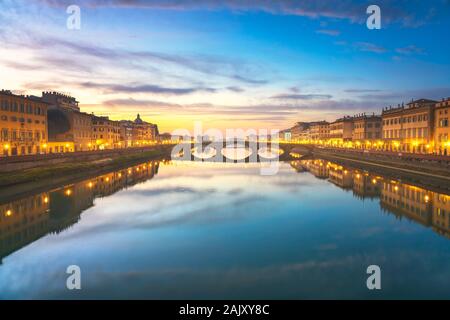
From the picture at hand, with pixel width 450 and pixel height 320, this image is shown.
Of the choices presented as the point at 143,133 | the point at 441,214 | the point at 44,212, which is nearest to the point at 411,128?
the point at 441,214

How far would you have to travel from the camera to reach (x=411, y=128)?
6781 cm

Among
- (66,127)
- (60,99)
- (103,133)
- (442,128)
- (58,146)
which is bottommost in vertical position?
(58,146)

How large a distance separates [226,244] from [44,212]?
17594mm

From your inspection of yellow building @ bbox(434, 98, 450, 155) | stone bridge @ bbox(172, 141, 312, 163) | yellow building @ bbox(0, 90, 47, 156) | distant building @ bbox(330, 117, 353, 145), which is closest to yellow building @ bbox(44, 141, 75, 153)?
yellow building @ bbox(0, 90, 47, 156)

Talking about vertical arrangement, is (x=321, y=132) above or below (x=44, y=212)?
above

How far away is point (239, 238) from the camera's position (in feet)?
73.2

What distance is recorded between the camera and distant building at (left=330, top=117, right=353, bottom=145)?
367 ft

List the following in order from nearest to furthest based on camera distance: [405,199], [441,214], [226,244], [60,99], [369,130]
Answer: [226,244] < [441,214] < [405,199] < [60,99] < [369,130]

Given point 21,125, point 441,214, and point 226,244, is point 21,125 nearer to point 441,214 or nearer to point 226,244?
point 226,244

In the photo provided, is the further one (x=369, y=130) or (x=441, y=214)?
(x=369, y=130)

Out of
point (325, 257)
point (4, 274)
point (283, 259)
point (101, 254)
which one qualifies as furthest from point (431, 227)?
point (4, 274)

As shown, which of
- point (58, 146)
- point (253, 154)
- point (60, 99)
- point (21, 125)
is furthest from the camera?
point (253, 154)

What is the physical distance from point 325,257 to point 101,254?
39.3 feet
